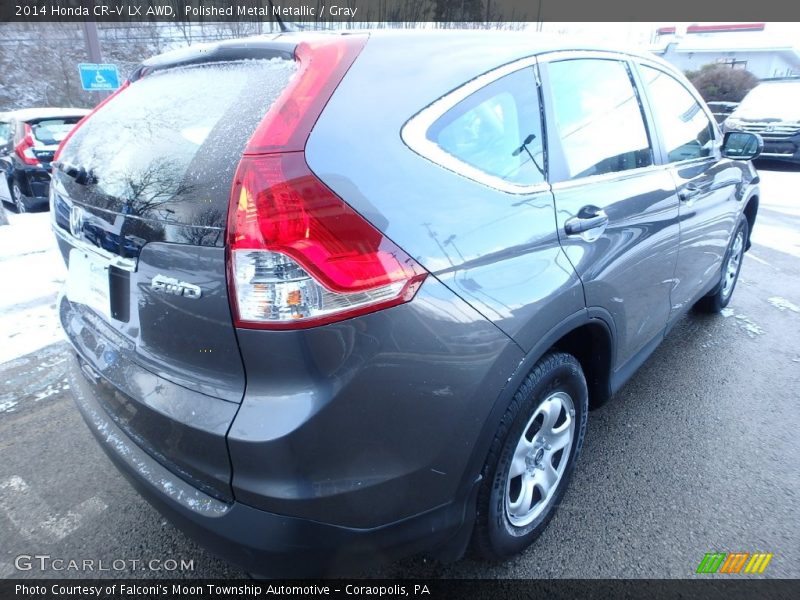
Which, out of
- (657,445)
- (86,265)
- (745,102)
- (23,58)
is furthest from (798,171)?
(23,58)

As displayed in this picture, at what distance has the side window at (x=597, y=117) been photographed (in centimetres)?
196

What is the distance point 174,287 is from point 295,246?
1.26ft

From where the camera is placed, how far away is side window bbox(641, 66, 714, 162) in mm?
2645

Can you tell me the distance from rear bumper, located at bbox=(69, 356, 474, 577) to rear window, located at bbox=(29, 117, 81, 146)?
8.71 m

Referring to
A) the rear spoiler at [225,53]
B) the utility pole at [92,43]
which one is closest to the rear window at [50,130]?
the utility pole at [92,43]

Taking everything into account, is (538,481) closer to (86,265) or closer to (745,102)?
(86,265)

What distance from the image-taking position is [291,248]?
124cm

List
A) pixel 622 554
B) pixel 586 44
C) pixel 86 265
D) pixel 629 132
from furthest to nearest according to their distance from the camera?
1. pixel 629 132
2. pixel 586 44
3. pixel 622 554
4. pixel 86 265

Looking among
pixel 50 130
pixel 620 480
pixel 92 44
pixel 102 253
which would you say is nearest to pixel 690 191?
pixel 620 480

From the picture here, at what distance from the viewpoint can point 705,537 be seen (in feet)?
6.81

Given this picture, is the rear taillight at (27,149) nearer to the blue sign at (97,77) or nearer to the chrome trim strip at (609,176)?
the blue sign at (97,77)

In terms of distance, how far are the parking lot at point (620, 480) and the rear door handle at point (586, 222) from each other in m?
1.23

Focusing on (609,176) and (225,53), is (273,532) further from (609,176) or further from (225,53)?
(609,176)

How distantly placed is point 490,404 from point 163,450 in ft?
3.18
